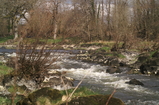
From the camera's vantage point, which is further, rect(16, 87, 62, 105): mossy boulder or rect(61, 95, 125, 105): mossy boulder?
rect(16, 87, 62, 105): mossy boulder

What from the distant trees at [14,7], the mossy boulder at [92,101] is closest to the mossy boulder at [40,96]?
the mossy boulder at [92,101]

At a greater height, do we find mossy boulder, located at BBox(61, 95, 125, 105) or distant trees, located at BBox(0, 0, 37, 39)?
distant trees, located at BBox(0, 0, 37, 39)

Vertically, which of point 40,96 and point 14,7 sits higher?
point 14,7

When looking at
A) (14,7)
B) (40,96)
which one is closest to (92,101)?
(40,96)

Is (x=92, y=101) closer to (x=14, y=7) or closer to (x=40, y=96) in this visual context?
(x=40, y=96)

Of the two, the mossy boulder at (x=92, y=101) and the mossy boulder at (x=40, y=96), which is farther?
the mossy boulder at (x=40, y=96)

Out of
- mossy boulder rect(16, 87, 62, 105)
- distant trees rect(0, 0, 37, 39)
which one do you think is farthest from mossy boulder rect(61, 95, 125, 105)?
distant trees rect(0, 0, 37, 39)

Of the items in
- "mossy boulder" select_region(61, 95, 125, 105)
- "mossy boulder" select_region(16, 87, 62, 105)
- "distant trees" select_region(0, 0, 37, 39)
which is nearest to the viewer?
"mossy boulder" select_region(61, 95, 125, 105)

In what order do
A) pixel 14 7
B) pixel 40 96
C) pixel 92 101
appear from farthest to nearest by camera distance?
pixel 14 7 → pixel 40 96 → pixel 92 101

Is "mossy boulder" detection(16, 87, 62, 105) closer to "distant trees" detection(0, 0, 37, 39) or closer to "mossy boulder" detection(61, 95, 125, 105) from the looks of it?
"mossy boulder" detection(61, 95, 125, 105)

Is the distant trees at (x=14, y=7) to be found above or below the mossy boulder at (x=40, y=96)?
above

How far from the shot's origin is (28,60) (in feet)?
→ 23.8

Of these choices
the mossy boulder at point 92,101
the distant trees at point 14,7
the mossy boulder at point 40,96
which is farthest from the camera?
the distant trees at point 14,7

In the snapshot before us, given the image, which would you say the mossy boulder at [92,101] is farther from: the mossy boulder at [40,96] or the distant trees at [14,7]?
the distant trees at [14,7]
